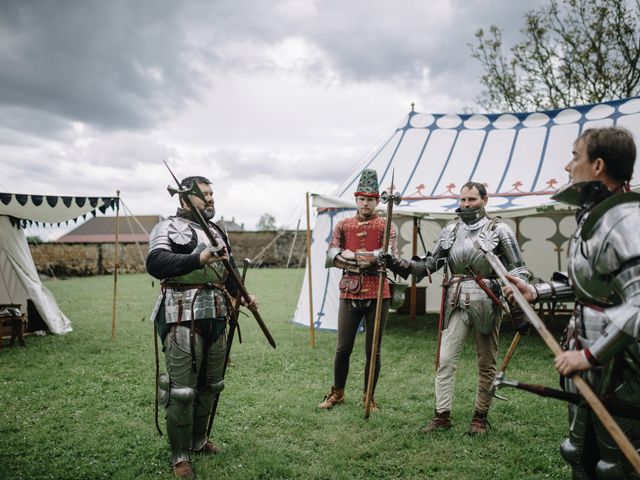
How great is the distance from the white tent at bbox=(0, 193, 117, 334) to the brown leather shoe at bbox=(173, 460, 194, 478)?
465cm

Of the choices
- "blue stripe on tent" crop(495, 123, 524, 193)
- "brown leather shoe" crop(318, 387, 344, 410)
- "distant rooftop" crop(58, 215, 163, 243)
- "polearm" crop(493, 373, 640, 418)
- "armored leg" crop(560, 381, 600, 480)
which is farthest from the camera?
"distant rooftop" crop(58, 215, 163, 243)

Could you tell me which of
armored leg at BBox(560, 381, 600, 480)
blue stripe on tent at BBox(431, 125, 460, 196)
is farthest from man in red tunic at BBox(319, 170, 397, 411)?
blue stripe on tent at BBox(431, 125, 460, 196)

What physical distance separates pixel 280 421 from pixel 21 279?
5.57 m

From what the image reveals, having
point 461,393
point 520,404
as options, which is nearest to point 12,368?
point 461,393

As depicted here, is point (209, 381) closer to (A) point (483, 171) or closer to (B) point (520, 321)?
(B) point (520, 321)

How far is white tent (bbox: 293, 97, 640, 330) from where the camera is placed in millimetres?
6449

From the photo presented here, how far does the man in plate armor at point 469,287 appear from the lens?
3174 mm

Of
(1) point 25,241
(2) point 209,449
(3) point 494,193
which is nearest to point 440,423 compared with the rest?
(2) point 209,449

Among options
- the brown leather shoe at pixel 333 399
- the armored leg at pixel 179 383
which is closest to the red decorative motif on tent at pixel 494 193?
Answer: the brown leather shoe at pixel 333 399

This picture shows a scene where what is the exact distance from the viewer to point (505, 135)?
24.5ft

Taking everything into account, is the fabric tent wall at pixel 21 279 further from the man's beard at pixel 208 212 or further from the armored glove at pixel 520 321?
the armored glove at pixel 520 321

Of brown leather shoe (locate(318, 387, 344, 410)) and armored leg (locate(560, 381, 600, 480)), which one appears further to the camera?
brown leather shoe (locate(318, 387, 344, 410))

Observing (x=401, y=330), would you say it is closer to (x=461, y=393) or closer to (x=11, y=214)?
(x=461, y=393)

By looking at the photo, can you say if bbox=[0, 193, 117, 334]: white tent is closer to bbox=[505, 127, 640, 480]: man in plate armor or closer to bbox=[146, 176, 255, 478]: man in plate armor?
bbox=[146, 176, 255, 478]: man in plate armor
